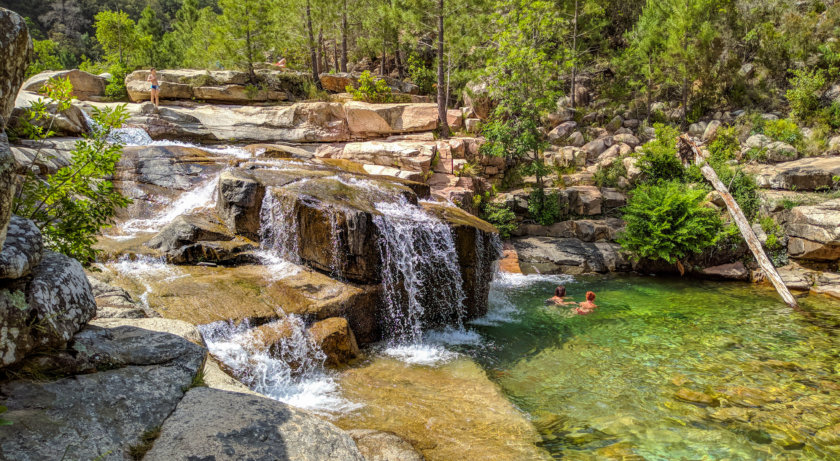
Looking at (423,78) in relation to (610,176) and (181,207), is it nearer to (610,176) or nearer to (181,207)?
(610,176)

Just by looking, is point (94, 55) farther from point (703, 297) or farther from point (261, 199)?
point (703, 297)

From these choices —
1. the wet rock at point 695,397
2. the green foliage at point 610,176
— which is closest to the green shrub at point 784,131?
the green foliage at point 610,176

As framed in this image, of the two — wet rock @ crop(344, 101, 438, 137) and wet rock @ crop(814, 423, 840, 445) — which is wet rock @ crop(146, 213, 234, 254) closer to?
wet rock @ crop(814, 423, 840, 445)

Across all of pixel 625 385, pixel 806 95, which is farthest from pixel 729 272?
pixel 806 95

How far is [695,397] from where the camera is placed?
239 inches

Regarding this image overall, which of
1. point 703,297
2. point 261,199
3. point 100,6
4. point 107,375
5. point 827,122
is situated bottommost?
point 703,297

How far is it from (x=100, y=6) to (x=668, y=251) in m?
64.5

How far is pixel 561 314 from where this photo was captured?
1015 cm

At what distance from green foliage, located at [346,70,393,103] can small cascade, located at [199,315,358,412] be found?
15359 mm

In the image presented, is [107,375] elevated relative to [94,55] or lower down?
lower down

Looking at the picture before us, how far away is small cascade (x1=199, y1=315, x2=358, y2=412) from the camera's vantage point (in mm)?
5656

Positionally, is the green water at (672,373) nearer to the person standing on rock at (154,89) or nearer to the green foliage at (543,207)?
the green foliage at (543,207)

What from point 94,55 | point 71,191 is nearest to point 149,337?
point 71,191

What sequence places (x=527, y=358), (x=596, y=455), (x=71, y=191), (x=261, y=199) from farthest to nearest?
(x=261, y=199)
(x=527, y=358)
(x=596, y=455)
(x=71, y=191)
